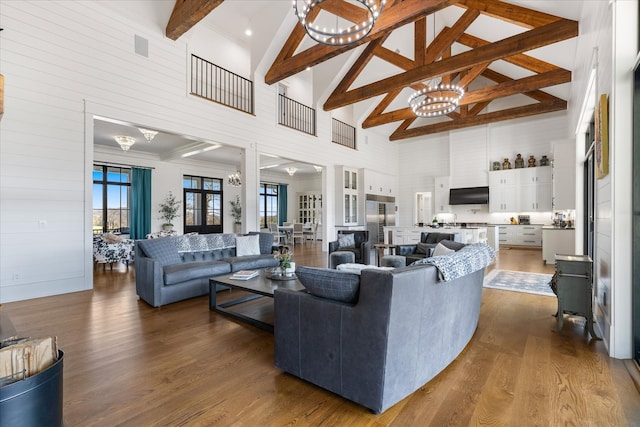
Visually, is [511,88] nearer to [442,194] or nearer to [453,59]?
[453,59]

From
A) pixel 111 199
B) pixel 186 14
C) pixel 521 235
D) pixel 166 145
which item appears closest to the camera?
pixel 186 14

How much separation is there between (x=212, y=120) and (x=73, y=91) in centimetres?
228

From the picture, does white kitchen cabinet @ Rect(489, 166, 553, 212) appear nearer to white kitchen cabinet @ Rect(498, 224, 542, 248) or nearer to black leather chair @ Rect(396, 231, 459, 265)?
white kitchen cabinet @ Rect(498, 224, 542, 248)

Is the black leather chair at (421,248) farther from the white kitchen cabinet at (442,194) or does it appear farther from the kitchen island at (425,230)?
the white kitchen cabinet at (442,194)

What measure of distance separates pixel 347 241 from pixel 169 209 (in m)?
6.80

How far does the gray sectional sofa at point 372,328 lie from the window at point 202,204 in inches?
383

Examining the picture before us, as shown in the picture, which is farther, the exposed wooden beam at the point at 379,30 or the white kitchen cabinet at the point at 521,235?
the white kitchen cabinet at the point at 521,235

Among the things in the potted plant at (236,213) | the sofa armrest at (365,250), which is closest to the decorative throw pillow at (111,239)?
the sofa armrest at (365,250)

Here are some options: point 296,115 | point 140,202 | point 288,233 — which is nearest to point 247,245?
point 296,115

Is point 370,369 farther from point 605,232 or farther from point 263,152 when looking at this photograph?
point 263,152

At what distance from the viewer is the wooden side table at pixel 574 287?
2.76 meters

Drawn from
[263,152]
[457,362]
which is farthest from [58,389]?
[263,152]

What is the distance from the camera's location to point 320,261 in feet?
23.7

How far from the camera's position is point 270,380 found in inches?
79.7
